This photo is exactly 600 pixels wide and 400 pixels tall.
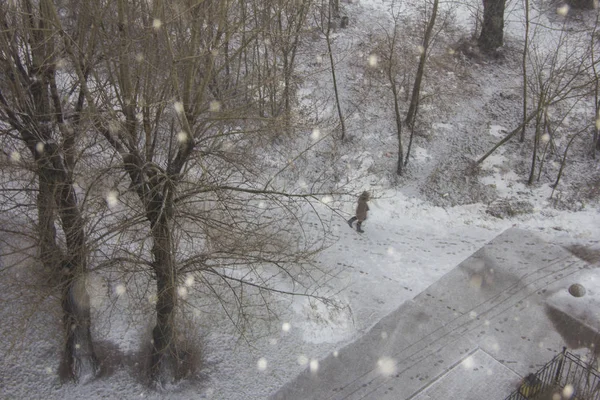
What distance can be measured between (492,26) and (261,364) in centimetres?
1570

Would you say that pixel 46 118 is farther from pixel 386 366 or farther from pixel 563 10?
pixel 563 10

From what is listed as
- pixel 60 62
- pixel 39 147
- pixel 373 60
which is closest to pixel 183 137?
pixel 60 62

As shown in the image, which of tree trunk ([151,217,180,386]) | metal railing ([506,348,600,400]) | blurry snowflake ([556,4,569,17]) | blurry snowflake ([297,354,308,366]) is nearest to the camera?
tree trunk ([151,217,180,386])

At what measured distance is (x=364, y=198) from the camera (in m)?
12.4

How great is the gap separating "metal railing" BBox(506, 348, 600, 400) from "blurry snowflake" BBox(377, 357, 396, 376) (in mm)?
2005

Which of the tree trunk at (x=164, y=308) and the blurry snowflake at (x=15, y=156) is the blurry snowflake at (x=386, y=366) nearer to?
the tree trunk at (x=164, y=308)

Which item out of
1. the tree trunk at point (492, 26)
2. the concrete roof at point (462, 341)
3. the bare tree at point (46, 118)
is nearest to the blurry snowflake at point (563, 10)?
the tree trunk at point (492, 26)

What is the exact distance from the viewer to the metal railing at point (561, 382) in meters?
8.45

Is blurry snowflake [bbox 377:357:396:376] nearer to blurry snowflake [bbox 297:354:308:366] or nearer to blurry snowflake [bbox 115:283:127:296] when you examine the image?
blurry snowflake [bbox 297:354:308:366]

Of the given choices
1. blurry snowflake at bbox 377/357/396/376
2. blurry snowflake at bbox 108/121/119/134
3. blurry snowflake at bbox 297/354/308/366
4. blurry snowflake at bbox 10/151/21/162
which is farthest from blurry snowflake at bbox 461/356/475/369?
blurry snowflake at bbox 10/151/21/162

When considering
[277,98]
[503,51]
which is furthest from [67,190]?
[503,51]

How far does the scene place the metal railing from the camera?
8445 mm

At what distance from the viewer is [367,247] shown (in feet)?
41.6

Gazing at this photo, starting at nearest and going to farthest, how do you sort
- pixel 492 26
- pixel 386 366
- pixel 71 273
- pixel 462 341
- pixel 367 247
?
pixel 71 273 → pixel 386 366 → pixel 462 341 → pixel 367 247 → pixel 492 26
